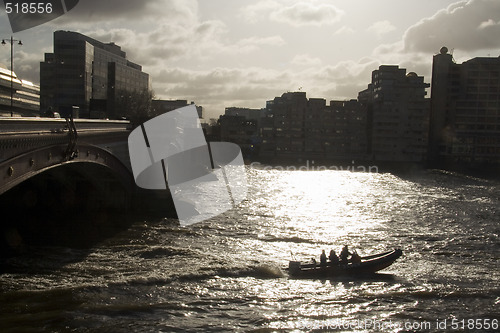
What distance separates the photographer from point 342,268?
62.1ft

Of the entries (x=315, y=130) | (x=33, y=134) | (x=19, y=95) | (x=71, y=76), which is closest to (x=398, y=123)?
(x=315, y=130)

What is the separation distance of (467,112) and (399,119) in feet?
43.4

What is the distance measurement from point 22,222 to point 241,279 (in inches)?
590

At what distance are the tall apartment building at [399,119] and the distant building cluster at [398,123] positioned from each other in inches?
7.7

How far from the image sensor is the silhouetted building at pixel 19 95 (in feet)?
196

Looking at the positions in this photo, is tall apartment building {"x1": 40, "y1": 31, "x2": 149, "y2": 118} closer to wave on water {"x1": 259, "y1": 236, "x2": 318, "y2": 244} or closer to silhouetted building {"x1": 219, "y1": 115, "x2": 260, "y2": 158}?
silhouetted building {"x1": 219, "y1": 115, "x2": 260, "y2": 158}

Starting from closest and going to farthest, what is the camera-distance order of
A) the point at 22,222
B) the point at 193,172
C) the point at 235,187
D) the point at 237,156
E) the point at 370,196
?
the point at 22,222, the point at 370,196, the point at 235,187, the point at 193,172, the point at 237,156

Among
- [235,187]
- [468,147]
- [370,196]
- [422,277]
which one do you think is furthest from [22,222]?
[468,147]

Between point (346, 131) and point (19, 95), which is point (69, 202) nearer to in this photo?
point (19, 95)

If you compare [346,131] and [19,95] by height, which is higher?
[19,95]

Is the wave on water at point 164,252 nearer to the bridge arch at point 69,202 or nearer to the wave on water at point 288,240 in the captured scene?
the bridge arch at point 69,202

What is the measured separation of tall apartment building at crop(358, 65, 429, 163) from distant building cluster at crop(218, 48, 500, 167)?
0.64 feet

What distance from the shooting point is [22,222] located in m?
27.1

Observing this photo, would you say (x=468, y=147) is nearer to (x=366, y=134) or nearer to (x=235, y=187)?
(x=366, y=134)
